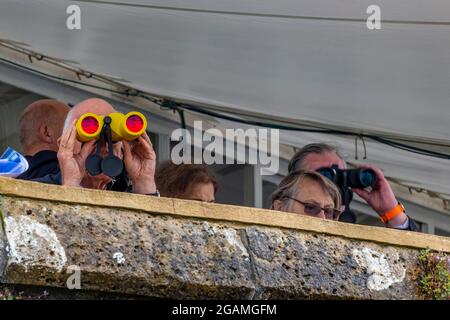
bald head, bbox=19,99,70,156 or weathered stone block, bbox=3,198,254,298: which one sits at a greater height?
bald head, bbox=19,99,70,156

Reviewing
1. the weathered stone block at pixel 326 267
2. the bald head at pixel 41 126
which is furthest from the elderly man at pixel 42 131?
the weathered stone block at pixel 326 267

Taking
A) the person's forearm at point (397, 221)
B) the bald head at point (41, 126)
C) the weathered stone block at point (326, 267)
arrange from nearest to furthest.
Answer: the weathered stone block at point (326, 267) < the bald head at point (41, 126) < the person's forearm at point (397, 221)

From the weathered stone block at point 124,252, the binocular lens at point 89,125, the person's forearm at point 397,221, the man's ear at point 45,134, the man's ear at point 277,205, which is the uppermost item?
the man's ear at point 45,134

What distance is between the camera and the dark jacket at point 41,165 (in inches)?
194

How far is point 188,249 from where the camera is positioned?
416 cm

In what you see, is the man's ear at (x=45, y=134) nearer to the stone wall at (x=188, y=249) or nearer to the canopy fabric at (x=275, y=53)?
the canopy fabric at (x=275, y=53)

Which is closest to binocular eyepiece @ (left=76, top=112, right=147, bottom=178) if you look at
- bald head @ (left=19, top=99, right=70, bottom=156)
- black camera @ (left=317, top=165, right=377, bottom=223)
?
bald head @ (left=19, top=99, right=70, bottom=156)

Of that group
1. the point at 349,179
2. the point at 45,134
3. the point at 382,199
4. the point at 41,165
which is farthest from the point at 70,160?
the point at 382,199

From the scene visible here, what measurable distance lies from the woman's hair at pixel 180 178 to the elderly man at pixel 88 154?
47 cm

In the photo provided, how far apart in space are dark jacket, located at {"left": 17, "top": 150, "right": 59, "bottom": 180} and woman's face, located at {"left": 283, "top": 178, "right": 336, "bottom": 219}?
0.87m

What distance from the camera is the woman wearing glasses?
5113mm

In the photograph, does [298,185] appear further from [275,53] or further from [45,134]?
[275,53]

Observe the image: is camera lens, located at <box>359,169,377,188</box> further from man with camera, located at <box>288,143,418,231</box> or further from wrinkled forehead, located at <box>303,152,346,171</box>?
wrinkled forehead, located at <box>303,152,346,171</box>
